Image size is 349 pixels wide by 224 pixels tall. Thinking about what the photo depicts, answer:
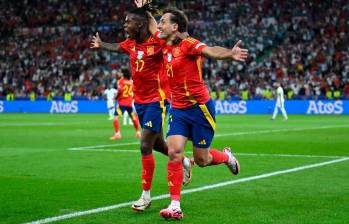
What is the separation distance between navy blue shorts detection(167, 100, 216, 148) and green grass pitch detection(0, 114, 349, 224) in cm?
89

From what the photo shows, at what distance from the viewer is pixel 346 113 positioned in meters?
41.7

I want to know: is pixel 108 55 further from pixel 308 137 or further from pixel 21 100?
pixel 308 137

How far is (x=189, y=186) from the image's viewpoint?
10.3 metres

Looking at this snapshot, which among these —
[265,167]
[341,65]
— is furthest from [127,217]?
[341,65]

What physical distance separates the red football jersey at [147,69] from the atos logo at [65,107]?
41010 millimetres

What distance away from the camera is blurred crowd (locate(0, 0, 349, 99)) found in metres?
45.8

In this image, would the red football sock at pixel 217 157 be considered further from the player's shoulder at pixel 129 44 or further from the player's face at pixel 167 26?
the player's face at pixel 167 26

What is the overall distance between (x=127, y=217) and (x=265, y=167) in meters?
5.71

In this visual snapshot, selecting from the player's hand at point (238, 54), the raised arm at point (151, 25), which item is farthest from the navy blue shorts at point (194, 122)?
the raised arm at point (151, 25)

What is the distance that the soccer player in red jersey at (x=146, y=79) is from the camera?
8758 millimetres

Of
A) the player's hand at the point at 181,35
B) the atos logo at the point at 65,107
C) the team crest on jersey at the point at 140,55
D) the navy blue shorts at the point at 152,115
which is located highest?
the player's hand at the point at 181,35

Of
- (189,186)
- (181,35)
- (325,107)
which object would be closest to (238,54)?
(181,35)

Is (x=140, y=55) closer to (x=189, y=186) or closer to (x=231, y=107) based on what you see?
(x=189, y=186)

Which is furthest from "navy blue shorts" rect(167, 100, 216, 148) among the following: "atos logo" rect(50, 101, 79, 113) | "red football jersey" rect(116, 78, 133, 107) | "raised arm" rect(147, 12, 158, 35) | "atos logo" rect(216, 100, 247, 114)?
"atos logo" rect(50, 101, 79, 113)
